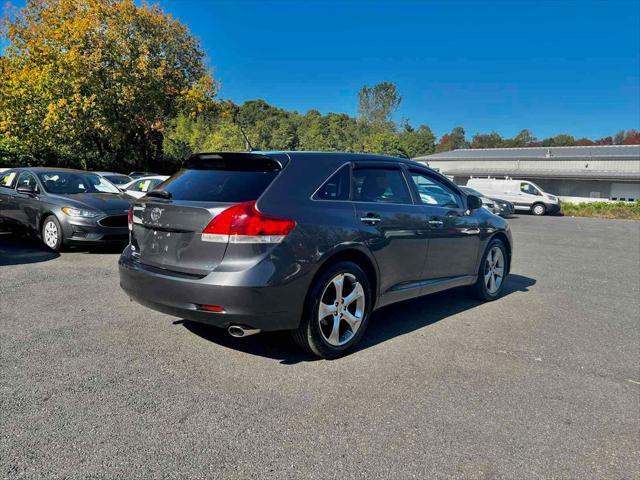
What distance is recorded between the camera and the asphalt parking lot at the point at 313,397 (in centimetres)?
248

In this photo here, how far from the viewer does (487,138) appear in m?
104

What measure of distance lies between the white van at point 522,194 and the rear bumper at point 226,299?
26511 millimetres

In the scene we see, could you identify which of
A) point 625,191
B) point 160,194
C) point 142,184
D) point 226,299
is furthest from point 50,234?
point 625,191

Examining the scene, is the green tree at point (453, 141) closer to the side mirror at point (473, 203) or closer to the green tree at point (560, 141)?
the green tree at point (560, 141)

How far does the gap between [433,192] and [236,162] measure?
2436 mm

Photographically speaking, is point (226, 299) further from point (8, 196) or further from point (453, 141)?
point (453, 141)

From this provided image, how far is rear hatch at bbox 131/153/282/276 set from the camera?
343cm

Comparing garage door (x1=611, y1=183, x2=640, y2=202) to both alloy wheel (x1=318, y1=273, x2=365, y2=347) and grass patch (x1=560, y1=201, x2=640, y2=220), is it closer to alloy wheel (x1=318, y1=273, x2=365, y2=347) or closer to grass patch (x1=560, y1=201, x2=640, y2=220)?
grass patch (x1=560, y1=201, x2=640, y2=220)

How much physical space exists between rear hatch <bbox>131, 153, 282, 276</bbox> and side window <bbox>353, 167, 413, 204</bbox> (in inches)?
33.5

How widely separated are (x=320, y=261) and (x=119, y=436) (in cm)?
177

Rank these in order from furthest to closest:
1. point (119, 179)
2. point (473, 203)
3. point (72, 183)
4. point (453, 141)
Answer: point (453, 141), point (119, 179), point (72, 183), point (473, 203)

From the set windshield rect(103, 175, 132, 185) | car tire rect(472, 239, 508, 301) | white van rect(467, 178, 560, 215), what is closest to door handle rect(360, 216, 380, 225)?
car tire rect(472, 239, 508, 301)

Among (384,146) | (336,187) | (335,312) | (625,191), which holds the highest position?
(384,146)

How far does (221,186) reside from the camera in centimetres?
366
